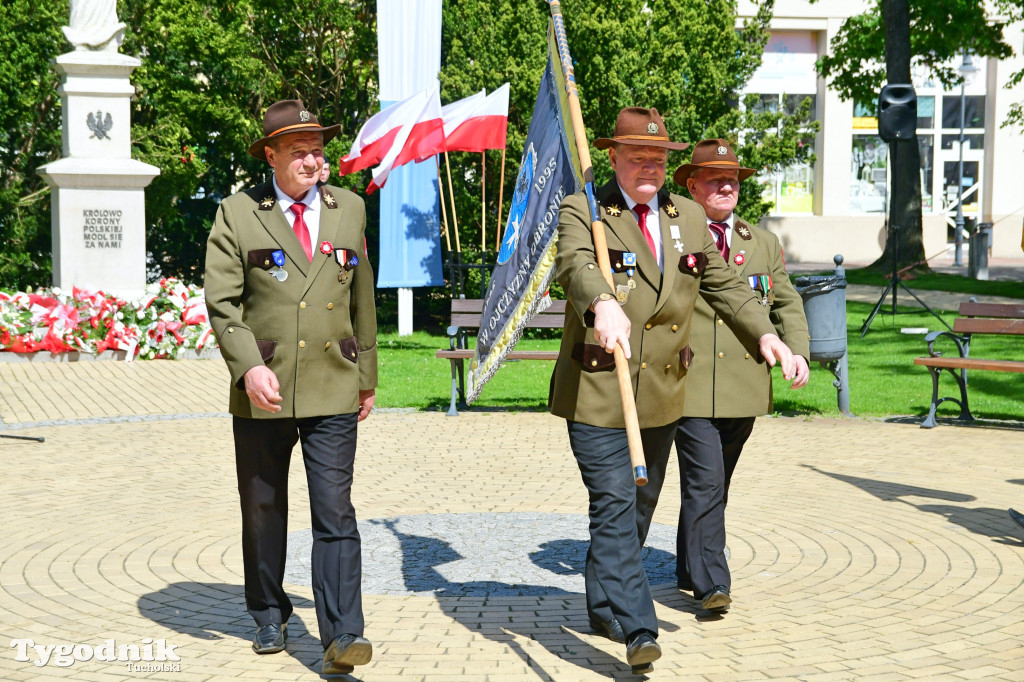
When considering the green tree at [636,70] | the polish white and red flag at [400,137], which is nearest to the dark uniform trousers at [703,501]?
the polish white and red flag at [400,137]

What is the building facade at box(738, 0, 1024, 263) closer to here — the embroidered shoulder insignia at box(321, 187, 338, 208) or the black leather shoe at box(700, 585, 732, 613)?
the black leather shoe at box(700, 585, 732, 613)

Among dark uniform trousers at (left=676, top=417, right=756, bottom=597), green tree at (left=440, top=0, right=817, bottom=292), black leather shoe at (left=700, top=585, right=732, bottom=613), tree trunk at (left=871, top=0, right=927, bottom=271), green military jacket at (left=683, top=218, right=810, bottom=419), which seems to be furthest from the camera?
tree trunk at (left=871, top=0, right=927, bottom=271)

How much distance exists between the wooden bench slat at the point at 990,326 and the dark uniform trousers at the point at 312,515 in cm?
714

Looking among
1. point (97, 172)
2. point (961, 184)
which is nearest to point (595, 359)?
point (97, 172)

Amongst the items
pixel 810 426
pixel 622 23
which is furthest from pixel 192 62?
pixel 810 426

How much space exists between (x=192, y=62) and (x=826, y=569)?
1772 cm

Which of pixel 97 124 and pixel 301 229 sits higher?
pixel 97 124

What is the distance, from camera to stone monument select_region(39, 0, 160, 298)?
675 inches

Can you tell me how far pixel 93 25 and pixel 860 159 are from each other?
26.8 m

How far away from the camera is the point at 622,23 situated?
17.3 metres

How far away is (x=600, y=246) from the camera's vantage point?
439 cm

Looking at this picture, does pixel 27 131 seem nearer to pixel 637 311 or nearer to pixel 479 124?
pixel 479 124

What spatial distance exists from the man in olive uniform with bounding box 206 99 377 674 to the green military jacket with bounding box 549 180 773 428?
0.81 metres

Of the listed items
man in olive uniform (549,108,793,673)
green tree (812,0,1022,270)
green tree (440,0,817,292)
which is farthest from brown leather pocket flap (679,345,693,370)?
green tree (812,0,1022,270)
